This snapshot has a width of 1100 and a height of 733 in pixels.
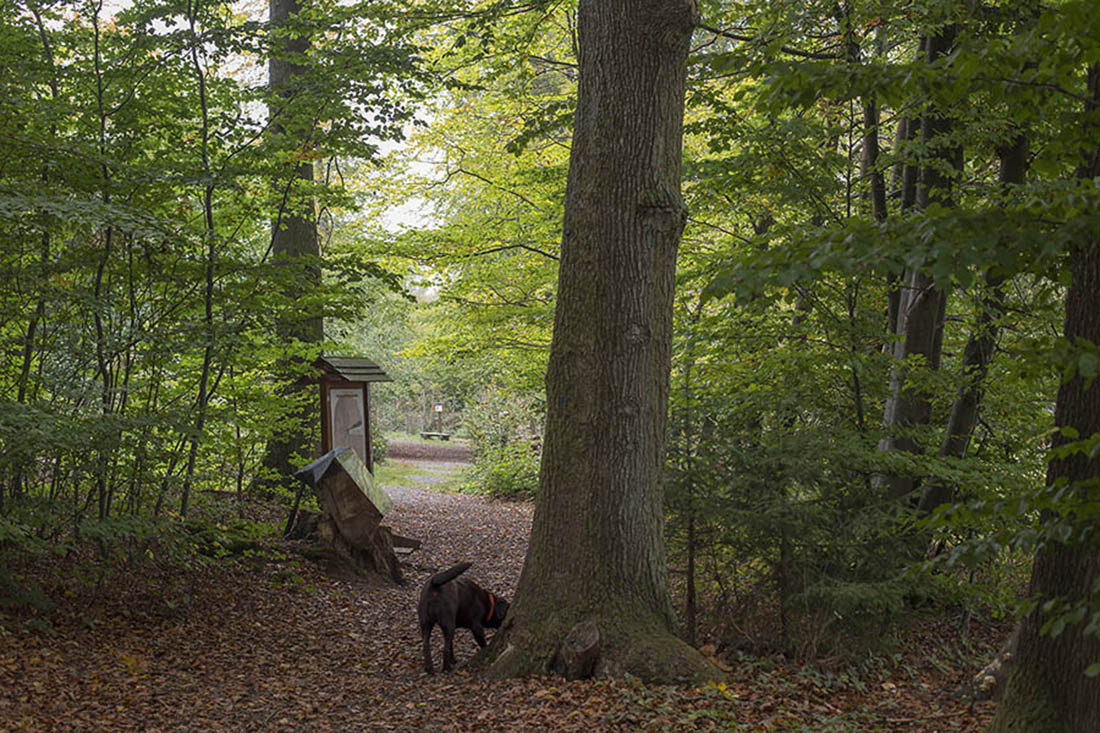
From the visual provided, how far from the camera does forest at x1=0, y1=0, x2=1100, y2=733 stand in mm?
5047

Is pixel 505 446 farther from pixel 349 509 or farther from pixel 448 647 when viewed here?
pixel 448 647

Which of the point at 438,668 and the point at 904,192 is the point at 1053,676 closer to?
the point at 438,668

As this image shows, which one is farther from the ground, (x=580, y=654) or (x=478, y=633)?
(x=580, y=654)

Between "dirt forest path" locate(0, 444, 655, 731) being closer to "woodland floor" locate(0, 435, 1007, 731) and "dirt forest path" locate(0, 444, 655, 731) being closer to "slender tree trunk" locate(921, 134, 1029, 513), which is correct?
"woodland floor" locate(0, 435, 1007, 731)

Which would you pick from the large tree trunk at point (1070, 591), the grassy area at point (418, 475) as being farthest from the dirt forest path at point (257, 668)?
the grassy area at point (418, 475)

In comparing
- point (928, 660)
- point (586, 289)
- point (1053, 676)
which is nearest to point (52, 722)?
point (586, 289)

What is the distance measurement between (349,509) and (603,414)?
14.5 feet

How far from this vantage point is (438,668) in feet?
21.8

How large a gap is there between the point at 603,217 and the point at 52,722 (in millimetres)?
4403

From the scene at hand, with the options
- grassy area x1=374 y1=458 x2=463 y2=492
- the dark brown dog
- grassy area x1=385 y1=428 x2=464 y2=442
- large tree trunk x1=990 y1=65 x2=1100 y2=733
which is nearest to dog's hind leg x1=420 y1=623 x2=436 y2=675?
the dark brown dog

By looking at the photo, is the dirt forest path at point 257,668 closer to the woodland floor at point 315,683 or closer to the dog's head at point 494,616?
the woodland floor at point 315,683

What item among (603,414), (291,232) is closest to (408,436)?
(291,232)

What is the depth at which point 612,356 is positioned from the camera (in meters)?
5.95

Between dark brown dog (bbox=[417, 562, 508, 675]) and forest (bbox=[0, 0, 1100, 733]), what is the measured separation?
295mm
